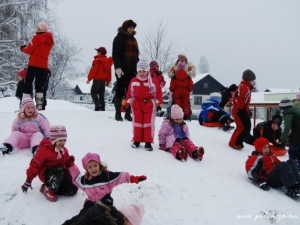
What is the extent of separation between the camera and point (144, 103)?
20.6 ft

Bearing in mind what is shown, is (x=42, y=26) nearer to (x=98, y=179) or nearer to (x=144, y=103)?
(x=144, y=103)

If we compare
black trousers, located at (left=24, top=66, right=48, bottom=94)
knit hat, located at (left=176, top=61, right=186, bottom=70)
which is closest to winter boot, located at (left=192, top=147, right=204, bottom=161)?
knit hat, located at (left=176, top=61, right=186, bottom=70)

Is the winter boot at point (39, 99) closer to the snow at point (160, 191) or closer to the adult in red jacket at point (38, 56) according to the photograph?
the adult in red jacket at point (38, 56)

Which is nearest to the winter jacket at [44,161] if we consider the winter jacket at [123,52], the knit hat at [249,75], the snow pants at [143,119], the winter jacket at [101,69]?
the snow pants at [143,119]

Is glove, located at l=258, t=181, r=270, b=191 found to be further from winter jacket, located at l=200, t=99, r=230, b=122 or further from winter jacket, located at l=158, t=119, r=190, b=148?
winter jacket, located at l=200, t=99, r=230, b=122

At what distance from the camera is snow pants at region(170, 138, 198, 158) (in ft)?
18.9

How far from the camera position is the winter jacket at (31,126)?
211 inches

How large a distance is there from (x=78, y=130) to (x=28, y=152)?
6.19 ft

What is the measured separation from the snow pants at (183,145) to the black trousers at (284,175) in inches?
55.5

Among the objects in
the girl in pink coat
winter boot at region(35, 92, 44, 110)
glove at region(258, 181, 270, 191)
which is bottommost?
glove at region(258, 181, 270, 191)

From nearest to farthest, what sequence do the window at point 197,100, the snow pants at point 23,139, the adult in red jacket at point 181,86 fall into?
the snow pants at point 23,139 → the adult in red jacket at point 181,86 → the window at point 197,100

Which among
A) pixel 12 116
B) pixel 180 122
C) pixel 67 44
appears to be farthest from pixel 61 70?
pixel 180 122

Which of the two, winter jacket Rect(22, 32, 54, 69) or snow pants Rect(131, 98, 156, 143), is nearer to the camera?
snow pants Rect(131, 98, 156, 143)

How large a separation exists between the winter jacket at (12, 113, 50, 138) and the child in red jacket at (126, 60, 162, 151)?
1663 mm
